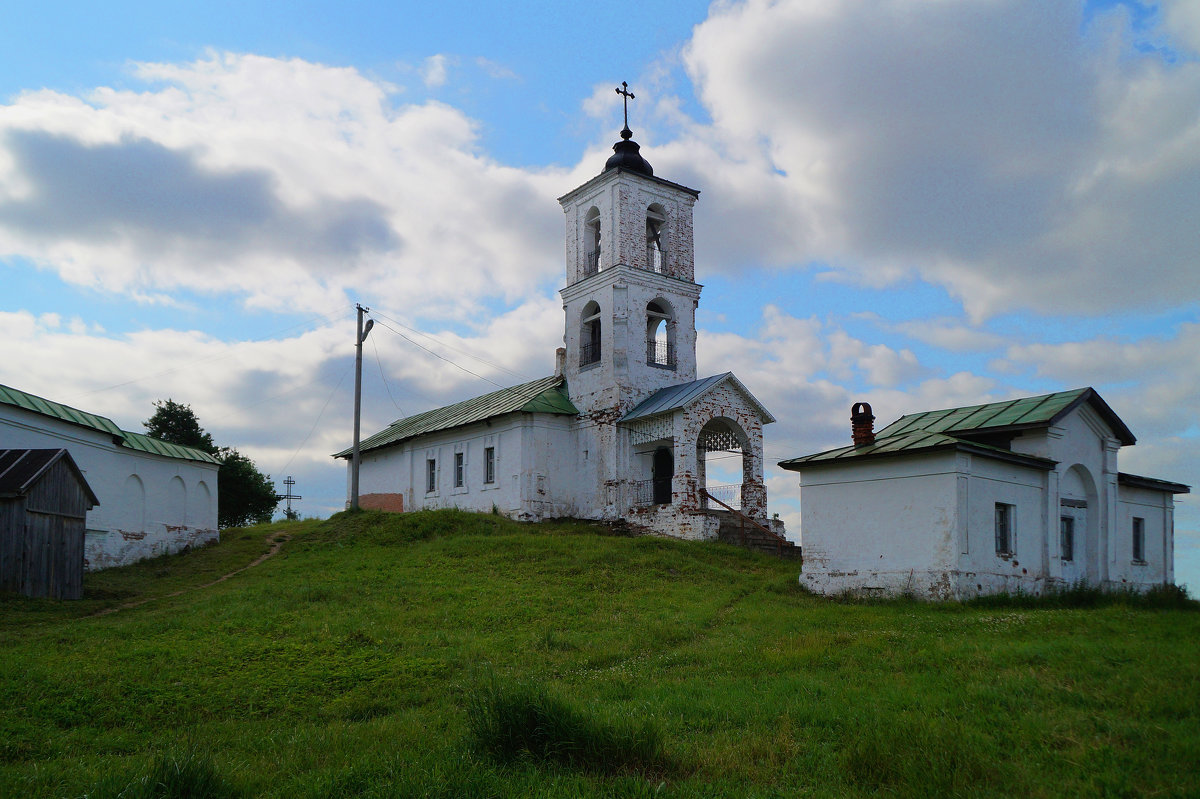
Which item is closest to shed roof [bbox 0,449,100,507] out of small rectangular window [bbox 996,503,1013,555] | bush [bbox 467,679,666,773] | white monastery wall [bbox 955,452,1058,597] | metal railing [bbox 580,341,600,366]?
bush [bbox 467,679,666,773]

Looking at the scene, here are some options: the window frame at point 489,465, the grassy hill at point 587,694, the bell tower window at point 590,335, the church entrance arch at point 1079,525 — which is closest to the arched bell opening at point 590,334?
the bell tower window at point 590,335

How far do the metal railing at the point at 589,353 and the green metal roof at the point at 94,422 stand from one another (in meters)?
13.2

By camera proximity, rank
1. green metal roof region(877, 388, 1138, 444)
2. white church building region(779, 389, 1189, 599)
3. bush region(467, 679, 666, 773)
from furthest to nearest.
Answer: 1. green metal roof region(877, 388, 1138, 444)
2. white church building region(779, 389, 1189, 599)
3. bush region(467, 679, 666, 773)

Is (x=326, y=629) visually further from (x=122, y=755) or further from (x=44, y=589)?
(x=44, y=589)

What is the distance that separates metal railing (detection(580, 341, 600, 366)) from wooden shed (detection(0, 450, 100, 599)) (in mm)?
17165

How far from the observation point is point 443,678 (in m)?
12.5

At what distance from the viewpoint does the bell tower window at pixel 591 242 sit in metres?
34.1

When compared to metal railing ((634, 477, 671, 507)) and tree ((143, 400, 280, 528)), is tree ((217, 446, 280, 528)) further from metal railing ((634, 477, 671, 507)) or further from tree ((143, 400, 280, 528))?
metal railing ((634, 477, 671, 507))

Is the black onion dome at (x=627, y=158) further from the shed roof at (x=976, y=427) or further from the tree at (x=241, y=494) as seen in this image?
the tree at (x=241, y=494)

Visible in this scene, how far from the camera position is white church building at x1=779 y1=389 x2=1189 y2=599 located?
58.0ft

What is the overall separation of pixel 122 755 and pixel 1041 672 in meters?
9.96

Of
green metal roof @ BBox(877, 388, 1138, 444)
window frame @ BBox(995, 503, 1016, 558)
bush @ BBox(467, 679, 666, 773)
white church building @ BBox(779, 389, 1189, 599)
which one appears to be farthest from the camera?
green metal roof @ BBox(877, 388, 1138, 444)

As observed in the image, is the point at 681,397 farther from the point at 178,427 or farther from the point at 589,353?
the point at 178,427

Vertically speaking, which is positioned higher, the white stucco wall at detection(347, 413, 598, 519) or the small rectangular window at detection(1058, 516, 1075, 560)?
the white stucco wall at detection(347, 413, 598, 519)
